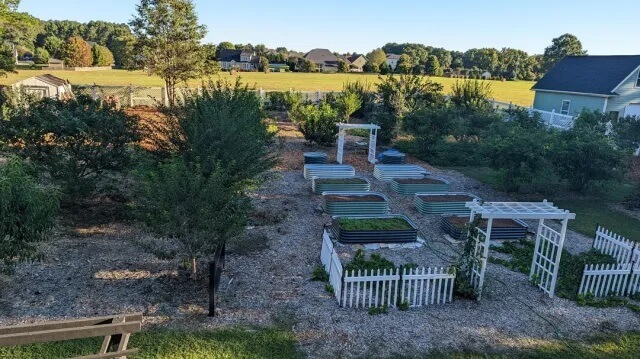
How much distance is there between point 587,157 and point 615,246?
5.95m

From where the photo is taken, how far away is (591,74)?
1185 inches

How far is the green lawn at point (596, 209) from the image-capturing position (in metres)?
13.0

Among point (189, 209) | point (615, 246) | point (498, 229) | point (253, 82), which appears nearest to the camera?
point (189, 209)

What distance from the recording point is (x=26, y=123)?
1011cm

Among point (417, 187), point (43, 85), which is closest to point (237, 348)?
point (417, 187)

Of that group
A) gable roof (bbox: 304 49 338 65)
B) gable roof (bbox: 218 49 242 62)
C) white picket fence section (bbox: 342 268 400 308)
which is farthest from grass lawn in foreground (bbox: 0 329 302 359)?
gable roof (bbox: 304 49 338 65)

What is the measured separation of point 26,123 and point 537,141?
14.9 m

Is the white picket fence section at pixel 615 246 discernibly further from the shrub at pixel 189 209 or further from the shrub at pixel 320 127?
the shrub at pixel 320 127

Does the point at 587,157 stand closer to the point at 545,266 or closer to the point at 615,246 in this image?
the point at 615,246

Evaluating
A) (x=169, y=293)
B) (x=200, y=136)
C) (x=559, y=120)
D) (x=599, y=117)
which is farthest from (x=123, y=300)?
(x=559, y=120)

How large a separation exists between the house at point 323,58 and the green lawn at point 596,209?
335 ft

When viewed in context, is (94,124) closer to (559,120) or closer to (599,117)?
(599,117)

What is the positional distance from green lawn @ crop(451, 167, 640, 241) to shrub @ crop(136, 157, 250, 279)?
34.2ft

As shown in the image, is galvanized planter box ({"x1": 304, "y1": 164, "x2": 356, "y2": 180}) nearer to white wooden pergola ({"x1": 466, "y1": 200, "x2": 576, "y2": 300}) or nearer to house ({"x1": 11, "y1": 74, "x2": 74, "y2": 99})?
white wooden pergola ({"x1": 466, "y1": 200, "x2": 576, "y2": 300})
